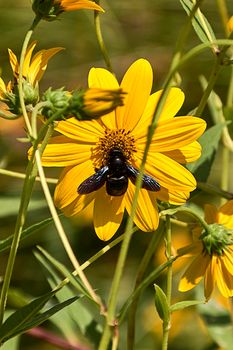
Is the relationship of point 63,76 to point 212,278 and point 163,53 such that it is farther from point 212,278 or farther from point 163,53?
point 212,278

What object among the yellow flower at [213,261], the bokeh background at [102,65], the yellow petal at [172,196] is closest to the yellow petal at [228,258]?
the yellow flower at [213,261]

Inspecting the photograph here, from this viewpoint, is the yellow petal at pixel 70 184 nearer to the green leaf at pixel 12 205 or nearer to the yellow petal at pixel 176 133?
the yellow petal at pixel 176 133

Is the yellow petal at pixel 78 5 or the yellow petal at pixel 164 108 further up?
Result: the yellow petal at pixel 78 5

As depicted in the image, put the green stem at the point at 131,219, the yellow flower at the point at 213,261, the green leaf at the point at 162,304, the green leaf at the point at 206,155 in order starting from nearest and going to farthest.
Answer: the green stem at the point at 131,219, the green leaf at the point at 162,304, the yellow flower at the point at 213,261, the green leaf at the point at 206,155

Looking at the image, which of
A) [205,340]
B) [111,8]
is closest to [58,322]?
[205,340]

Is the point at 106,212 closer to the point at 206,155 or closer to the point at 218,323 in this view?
the point at 206,155

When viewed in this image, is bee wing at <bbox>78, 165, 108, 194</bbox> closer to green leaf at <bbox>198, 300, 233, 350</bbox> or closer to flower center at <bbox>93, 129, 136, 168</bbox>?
flower center at <bbox>93, 129, 136, 168</bbox>

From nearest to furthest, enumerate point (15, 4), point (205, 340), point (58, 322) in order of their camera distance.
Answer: point (58, 322)
point (205, 340)
point (15, 4)
